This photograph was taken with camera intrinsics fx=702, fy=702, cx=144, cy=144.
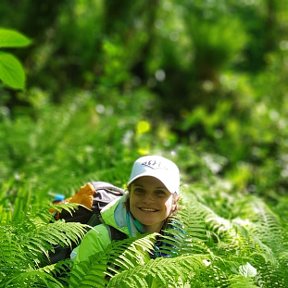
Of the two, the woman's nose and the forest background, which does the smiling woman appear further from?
the forest background

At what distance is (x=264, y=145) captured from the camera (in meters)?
10.4

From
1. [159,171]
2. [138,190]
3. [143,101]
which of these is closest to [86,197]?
[138,190]

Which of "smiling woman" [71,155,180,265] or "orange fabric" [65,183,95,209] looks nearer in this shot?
"smiling woman" [71,155,180,265]

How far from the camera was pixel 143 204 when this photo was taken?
3867 mm

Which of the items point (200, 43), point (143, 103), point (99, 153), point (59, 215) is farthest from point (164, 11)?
point (59, 215)

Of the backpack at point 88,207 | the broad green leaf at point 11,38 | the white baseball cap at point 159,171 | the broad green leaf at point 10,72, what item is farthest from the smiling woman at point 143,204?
the broad green leaf at point 11,38

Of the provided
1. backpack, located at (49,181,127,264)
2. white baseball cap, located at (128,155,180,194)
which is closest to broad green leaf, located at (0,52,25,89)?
white baseball cap, located at (128,155,180,194)

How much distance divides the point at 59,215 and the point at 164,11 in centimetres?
885

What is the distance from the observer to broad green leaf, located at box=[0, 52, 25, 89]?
305 cm

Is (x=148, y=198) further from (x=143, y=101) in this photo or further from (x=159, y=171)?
(x=143, y=101)

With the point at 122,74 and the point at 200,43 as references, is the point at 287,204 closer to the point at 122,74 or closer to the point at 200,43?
the point at 122,74

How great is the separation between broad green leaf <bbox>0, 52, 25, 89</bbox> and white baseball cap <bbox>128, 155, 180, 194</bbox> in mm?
1063

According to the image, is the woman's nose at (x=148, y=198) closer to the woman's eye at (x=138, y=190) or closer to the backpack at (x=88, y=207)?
the woman's eye at (x=138, y=190)

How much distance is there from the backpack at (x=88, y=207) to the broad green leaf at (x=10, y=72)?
128cm
